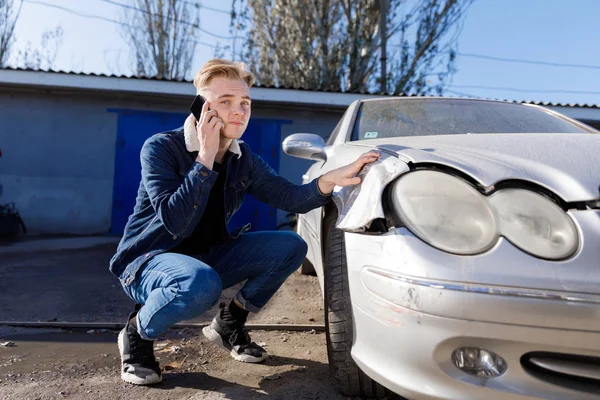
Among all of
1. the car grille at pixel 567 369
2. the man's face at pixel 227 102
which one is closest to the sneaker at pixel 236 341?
the man's face at pixel 227 102

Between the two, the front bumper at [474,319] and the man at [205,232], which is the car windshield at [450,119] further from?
the front bumper at [474,319]

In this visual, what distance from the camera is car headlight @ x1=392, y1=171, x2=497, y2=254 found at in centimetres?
128

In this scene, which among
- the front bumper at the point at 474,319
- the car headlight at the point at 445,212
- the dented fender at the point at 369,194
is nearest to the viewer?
the front bumper at the point at 474,319

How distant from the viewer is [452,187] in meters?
1.38

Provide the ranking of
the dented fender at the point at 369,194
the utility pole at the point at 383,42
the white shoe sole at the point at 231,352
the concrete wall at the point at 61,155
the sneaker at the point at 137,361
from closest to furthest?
1. the dented fender at the point at 369,194
2. the sneaker at the point at 137,361
3. the white shoe sole at the point at 231,352
4. the concrete wall at the point at 61,155
5. the utility pole at the point at 383,42

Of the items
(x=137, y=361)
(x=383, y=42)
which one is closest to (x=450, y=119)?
(x=137, y=361)

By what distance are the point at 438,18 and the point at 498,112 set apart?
449 inches

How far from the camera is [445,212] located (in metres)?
1.34

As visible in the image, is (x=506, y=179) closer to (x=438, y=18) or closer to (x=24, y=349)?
(x=24, y=349)

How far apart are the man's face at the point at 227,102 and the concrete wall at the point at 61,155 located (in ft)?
20.2

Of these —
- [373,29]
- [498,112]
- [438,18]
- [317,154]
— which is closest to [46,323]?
[317,154]

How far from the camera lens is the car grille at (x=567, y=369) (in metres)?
1.20

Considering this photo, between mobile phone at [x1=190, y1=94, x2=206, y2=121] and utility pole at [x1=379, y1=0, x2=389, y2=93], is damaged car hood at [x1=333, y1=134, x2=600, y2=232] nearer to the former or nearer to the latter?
mobile phone at [x1=190, y1=94, x2=206, y2=121]

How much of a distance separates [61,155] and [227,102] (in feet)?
22.3
